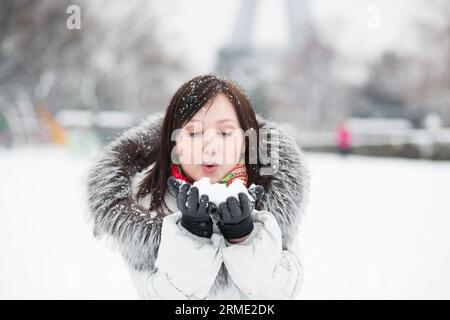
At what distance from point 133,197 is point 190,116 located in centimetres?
24

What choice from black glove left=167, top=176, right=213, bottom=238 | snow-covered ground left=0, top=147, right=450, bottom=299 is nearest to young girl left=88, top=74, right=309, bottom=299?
black glove left=167, top=176, right=213, bottom=238

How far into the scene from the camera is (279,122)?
1.06 metres

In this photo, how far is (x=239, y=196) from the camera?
27.7 inches

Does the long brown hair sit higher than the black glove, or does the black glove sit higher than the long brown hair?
the long brown hair

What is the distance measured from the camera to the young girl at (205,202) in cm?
76

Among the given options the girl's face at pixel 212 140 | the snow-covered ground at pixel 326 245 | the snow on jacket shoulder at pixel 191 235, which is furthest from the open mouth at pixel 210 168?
the snow-covered ground at pixel 326 245

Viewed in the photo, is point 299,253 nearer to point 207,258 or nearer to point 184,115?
point 207,258

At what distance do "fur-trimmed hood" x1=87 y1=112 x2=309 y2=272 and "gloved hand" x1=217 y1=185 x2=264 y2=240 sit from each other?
16cm

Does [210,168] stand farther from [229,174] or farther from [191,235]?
[191,235]

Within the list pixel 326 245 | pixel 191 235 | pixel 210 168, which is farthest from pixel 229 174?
pixel 326 245

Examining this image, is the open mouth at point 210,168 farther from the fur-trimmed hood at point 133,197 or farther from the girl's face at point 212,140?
the fur-trimmed hood at point 133,197

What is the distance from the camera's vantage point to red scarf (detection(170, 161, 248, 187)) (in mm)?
837

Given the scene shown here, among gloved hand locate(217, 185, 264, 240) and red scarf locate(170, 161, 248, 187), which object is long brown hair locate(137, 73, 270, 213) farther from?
gloved hand locate(217, 185, 264, 240)
